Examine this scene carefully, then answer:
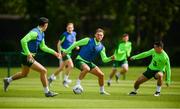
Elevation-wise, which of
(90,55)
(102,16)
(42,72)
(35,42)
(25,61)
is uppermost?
(102,16)

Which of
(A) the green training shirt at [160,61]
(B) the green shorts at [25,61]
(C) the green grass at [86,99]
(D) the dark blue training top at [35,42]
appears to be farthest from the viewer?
(A) the green training shirt at [160,61]

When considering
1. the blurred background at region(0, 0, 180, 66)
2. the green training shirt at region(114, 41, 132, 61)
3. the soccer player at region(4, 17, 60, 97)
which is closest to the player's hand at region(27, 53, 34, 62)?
the soccer player at region(4, 17, 60, 97)

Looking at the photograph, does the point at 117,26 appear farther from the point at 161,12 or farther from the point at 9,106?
the point at 9,106

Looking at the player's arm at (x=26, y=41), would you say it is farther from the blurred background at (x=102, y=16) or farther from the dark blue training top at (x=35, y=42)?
the blurred background at (x=102, y=16)

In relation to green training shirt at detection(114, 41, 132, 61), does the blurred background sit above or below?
above

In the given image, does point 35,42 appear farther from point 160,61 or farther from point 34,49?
point 160,61

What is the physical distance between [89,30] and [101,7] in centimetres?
256

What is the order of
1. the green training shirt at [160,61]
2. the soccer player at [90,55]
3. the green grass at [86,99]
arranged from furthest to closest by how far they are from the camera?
the green training shirt at [160,61]
the soccer player at [90,55]
the green grass at [86,99]

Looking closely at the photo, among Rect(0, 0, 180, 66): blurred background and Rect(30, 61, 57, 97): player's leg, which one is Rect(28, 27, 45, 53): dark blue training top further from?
Rect(0, 0, 180, 66): blurred background

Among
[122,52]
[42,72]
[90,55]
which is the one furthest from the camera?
Result: [122,52]

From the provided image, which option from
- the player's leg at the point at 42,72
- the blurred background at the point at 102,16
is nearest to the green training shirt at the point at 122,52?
the player's leg at the point at 42,72

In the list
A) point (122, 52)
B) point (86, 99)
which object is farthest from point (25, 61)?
point (122, 52)

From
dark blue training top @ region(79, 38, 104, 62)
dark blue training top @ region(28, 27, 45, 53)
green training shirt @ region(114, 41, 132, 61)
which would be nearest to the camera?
dark blue training top @ region(28, 27, 45, 53)

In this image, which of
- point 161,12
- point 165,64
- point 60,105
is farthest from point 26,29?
point 60,105
